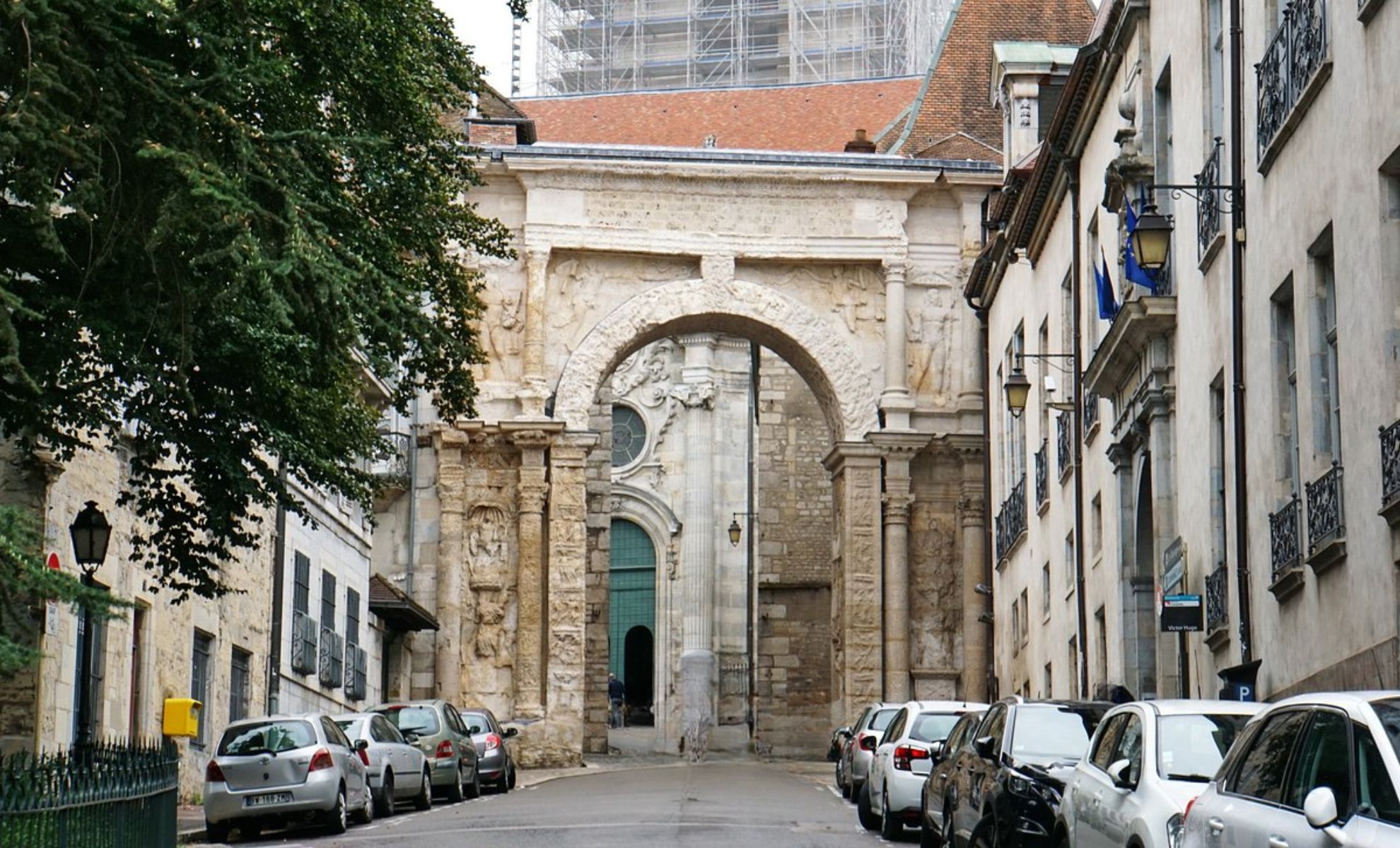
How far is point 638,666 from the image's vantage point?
7000cm

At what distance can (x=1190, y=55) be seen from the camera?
2239 cm

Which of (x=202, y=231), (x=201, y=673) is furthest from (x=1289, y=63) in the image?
(x=201, y=673)

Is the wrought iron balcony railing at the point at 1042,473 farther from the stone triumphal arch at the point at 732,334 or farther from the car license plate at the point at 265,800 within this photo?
the car license plate at the point at 265,800

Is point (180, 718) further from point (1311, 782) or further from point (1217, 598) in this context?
point (1311, 782)

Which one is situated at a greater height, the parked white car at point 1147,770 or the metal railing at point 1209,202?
the metal railing at point 1209,202

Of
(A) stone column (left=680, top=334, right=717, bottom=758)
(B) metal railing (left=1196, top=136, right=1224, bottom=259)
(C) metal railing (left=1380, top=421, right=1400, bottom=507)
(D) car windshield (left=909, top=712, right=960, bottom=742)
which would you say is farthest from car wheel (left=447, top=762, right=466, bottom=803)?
→ (A) stone column (left=680, top=334, right=717, bottom=758)

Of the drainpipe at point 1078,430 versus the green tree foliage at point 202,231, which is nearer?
the green tree foliage at point 202,231

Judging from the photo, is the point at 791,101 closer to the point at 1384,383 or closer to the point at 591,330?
the point at 591,330

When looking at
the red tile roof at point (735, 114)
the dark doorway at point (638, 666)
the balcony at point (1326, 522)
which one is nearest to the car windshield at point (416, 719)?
the balcony at point (1326, 522)

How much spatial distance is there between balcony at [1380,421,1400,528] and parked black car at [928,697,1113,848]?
262 cm

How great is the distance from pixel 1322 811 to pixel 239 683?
26.0 m

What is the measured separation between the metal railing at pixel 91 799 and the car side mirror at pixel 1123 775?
5.70 metres

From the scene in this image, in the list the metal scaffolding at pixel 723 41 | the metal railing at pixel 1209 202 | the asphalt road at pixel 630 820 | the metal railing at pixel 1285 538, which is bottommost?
the asphalt road at pixel 630 820

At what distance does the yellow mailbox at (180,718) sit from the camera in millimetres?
26844
